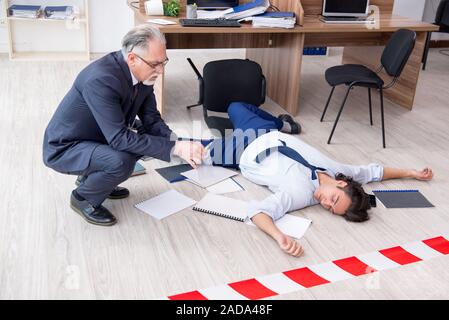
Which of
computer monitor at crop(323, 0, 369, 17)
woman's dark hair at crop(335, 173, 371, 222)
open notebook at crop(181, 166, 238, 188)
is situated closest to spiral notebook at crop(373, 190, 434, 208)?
woman's dark hair at crop(335, 173, 371, 222)

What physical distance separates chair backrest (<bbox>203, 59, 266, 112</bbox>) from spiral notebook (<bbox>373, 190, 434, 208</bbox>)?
4.17 feet

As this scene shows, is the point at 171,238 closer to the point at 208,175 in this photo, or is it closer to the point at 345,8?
the point at 208,175

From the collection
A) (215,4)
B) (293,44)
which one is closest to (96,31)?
(215,4)

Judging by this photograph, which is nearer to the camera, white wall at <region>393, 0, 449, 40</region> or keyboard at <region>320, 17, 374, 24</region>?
keyboard at <region>320, 17, 374, 24</region>

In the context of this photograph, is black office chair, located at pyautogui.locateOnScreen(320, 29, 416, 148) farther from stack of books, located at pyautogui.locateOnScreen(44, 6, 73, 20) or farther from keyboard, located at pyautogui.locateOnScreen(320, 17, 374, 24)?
stack of books, located at pyautogui.locateOnScreen(44, 6, 73, 20)

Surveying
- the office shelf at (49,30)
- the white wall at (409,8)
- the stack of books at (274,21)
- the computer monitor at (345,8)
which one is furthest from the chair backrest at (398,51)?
the office shelf at (49,30)

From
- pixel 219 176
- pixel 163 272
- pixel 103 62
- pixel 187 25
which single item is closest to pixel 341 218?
pixel 219 176

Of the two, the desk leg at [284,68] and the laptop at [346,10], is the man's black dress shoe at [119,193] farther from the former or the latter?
the laptop at [346,10]

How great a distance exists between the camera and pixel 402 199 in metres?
2.88

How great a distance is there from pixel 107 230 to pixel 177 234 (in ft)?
1.10

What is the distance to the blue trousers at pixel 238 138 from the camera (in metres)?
2.98

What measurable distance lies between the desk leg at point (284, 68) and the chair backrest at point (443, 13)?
7.80 ft

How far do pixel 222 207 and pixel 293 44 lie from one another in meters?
1.78

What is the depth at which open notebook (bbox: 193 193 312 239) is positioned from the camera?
252 cm
